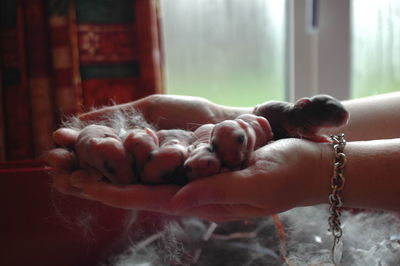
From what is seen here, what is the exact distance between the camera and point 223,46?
1639mm

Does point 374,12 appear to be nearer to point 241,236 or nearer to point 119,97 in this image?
point 119,97

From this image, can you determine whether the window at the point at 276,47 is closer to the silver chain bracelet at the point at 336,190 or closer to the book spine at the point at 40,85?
the book spine at the point at 40,85

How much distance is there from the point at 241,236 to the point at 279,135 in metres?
0.22

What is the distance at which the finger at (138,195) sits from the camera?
0.48 m

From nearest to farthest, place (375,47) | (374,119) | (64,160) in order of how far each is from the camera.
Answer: (64,160) < (374,119) < (375,47)

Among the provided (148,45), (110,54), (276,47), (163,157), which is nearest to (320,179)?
(163,157)

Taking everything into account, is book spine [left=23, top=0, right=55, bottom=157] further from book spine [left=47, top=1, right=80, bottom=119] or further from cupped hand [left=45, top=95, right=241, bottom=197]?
cupped hand [left=45, top=95, right=241, bottom=197]

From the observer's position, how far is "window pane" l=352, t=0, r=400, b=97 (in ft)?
5.10

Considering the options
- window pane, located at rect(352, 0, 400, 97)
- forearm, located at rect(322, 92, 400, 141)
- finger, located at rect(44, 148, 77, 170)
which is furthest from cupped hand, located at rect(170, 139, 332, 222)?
window pane, located at rect(352, 0, 400, 97)

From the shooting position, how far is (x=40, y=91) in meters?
1.27

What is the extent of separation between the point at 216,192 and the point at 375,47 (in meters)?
1.46

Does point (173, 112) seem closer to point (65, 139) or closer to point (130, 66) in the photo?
point (65, 139)

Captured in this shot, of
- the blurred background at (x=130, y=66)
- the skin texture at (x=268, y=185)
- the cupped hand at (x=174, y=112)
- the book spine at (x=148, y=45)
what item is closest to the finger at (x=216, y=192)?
the skin texture at (x=268, y=185)

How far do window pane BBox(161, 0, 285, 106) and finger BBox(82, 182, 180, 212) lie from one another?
116cm
